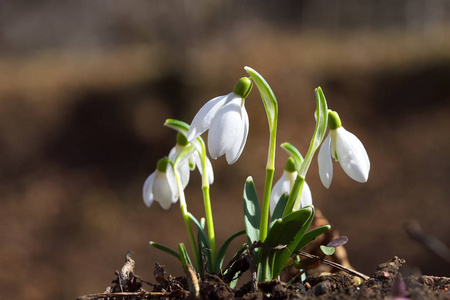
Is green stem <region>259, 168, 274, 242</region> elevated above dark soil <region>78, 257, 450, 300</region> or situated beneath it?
elevated above

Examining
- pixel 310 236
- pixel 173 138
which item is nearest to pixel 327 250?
pixel 310 236

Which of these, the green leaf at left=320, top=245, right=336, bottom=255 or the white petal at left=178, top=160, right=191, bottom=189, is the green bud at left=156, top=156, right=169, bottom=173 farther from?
the green leaf at left=320, top=245, right=336, bottom=255

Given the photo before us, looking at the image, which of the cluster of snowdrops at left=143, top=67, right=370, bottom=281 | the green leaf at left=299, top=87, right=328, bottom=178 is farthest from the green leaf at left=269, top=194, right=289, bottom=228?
the green leaf at left=299, top=87, right=328, bottom=178

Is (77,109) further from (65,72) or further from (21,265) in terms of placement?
(21,265)

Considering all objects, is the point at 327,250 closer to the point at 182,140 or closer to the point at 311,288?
the point at 311,288

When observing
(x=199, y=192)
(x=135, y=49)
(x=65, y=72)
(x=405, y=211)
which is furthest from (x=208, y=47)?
(x=405, y=211)

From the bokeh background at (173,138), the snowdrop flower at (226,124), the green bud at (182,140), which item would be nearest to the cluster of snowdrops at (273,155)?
the snowdrop flower at (226,124)

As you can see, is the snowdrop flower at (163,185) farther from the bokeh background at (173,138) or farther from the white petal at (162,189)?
the bokeh background at (173,138)
